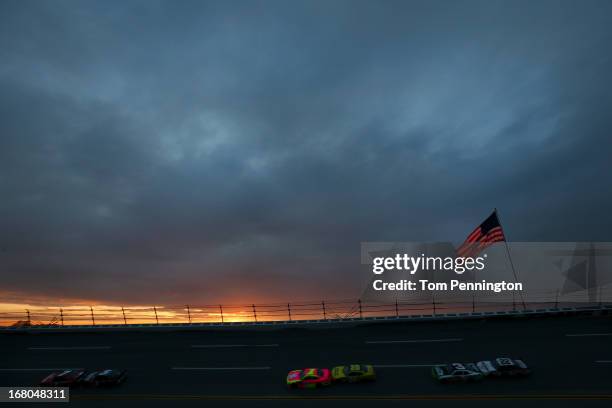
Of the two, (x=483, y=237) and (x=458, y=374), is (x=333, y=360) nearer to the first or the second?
(x=458, y=374)

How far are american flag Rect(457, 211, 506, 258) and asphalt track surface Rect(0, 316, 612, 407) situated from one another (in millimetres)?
6449

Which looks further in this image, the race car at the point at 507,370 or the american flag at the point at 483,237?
the american flag at the point at 483,237

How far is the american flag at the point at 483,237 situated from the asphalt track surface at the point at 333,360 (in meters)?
6.45

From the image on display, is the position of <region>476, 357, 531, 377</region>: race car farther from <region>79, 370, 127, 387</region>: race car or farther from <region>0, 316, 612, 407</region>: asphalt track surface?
<region>79, 370, 127, 387</region>: race car

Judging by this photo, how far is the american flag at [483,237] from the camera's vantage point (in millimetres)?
35219

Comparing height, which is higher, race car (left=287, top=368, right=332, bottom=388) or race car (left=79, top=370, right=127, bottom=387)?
race car (left=79, top=370, right=127, bottom=387)

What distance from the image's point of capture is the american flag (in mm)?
35219

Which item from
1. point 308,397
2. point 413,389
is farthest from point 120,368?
point 413,389

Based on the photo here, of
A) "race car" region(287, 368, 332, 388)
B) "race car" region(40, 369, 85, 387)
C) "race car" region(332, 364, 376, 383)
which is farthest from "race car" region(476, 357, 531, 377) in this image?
"race car" region(40, 369, 85, 387)

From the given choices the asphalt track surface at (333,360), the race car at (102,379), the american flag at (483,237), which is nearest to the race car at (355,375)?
the asphalt track surface at (333,360)

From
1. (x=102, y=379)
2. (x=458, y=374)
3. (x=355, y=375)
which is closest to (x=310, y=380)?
(x=355, y=375)

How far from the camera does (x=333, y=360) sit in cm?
2727

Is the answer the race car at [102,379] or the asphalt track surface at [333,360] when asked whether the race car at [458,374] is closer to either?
the asphalt track surface at [333,360]

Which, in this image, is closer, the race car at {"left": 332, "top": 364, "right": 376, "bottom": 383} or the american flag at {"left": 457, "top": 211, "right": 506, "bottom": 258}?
the race car at {"left": 332, "top": 364, "right": 376, "bottom": 383}
